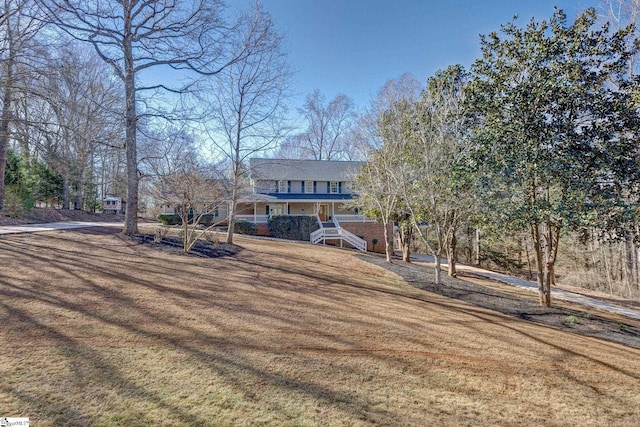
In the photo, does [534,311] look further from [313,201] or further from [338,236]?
[313,201]

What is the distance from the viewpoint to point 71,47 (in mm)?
10117

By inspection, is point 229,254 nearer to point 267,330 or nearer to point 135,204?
point 135,204

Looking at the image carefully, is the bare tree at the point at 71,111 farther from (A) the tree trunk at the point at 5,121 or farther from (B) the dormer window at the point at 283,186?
(B) the dormer window at the point at 283,186

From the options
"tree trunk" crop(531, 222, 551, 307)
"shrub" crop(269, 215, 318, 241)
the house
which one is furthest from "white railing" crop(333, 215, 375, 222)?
"tree trunk" crop(531, 222, 551, 307)

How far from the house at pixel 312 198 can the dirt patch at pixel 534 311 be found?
41.2 ft

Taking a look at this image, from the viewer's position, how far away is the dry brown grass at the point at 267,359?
3029mm

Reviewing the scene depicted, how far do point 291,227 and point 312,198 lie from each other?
175 inches

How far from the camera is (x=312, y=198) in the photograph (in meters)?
26.8

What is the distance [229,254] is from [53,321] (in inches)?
256

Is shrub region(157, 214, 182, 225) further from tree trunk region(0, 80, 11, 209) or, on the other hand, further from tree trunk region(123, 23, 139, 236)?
tree trunk region(123, 23, 139, 236)

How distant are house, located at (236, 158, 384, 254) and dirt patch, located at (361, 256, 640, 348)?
1257 centimetres

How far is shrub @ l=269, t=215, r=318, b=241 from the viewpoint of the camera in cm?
2328

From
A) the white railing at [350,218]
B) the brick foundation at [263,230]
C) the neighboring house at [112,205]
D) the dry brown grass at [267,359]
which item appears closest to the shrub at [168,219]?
the brick foundation at [263,230]

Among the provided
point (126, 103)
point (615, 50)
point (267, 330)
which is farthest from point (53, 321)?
point (615, 50)
